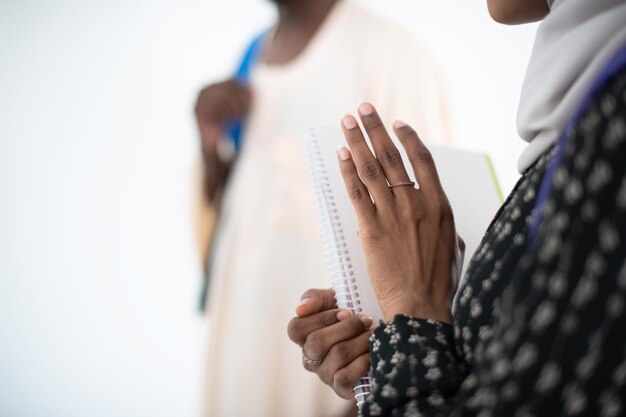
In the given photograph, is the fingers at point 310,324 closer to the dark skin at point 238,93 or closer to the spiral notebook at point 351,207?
the spiral notebook at point 351,207

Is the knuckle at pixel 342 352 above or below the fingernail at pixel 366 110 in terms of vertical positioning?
below

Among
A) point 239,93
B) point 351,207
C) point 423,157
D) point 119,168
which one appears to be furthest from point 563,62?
point 119,168

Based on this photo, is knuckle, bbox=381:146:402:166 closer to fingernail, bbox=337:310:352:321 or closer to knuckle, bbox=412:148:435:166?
knuckle, bbox=412:148:435:166

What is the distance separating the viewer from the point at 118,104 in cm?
125

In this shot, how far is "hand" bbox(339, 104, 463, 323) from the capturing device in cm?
43

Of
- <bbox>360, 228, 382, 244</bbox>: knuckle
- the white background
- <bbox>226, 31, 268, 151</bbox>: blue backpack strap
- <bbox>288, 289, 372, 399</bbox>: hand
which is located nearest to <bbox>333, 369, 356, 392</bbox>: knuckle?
<bbox>288, 289, 372, 399</bbox>: hand

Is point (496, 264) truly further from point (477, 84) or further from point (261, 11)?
point (261, 11)

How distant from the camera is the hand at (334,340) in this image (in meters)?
0.48

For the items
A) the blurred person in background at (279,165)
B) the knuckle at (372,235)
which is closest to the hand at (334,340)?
the knuckle at (372,235)

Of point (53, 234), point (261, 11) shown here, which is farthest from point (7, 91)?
point (261, 11)

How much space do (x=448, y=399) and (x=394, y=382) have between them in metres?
0.04

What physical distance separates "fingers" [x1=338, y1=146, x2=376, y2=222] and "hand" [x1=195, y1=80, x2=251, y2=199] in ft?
2.41

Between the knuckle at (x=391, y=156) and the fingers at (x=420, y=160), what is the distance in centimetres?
1

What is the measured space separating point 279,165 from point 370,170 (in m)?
0.69
